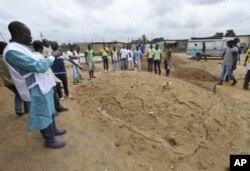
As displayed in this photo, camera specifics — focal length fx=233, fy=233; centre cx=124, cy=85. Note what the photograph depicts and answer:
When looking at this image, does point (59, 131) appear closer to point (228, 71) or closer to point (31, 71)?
point (31, 71)

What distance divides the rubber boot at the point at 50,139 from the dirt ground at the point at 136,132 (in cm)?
8

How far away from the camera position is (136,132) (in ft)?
13.7

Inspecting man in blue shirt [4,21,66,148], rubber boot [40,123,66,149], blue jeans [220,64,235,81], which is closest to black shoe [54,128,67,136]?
rubber boot [40,123,66,149]

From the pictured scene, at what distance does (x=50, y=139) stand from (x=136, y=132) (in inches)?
60.8

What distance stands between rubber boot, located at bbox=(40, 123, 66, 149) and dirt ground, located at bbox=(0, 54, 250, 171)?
81 millimetres

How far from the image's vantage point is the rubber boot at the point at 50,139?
311 centimetres

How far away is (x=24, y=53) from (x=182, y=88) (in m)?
4.13

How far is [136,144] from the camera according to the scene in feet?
12.7

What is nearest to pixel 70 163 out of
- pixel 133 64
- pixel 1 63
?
pixel 1 63

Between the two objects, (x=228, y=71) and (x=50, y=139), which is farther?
(x=228, y=71)

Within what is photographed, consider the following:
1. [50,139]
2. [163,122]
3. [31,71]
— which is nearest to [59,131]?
[50,139]

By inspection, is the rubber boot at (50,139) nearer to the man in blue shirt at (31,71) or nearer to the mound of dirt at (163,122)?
the man in blue shirt at (31,71)

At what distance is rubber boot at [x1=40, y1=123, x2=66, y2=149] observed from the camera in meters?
3.11

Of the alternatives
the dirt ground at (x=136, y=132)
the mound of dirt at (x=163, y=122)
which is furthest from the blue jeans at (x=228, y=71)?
the mound of dirt at (x=163, y=122)
